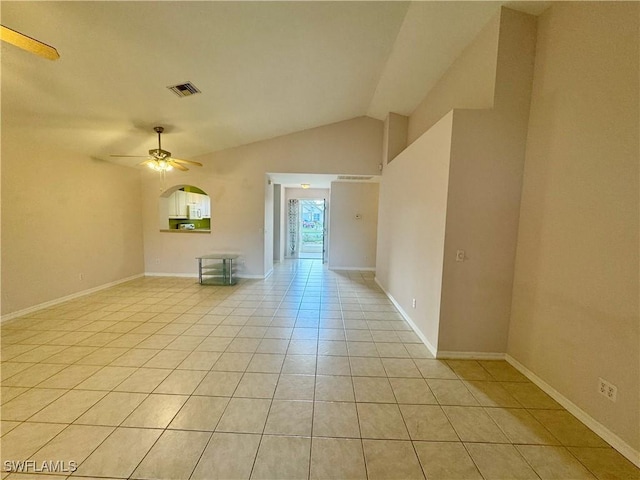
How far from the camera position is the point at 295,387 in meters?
2.13

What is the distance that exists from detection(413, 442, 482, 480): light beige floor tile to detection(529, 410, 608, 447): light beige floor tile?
737 mm

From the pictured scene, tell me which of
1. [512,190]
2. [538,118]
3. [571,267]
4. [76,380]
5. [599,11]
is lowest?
[76,380]

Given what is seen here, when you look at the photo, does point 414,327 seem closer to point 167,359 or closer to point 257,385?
point 257,385

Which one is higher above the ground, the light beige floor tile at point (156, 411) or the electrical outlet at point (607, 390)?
the electrical outlet at point (607, 390)

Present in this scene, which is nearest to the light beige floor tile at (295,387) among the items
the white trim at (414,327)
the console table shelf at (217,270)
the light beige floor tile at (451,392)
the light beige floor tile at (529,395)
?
the light beige floor tile at (451,392)

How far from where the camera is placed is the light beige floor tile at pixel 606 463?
1.43m

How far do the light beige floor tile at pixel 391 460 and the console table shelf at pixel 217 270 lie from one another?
177 inches

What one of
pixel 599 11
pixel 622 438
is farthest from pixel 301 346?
pixel 599 11

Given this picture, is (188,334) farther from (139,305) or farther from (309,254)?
(309,254)

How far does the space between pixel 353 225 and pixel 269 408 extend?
5.64 metres

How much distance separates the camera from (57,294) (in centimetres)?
396

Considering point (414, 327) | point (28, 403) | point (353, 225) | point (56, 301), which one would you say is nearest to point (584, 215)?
point (414, 327)

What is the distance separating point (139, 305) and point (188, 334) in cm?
163

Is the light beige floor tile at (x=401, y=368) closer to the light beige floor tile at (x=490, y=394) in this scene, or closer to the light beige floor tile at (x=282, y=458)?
the light beige floor tile at (x=490, y=394)
